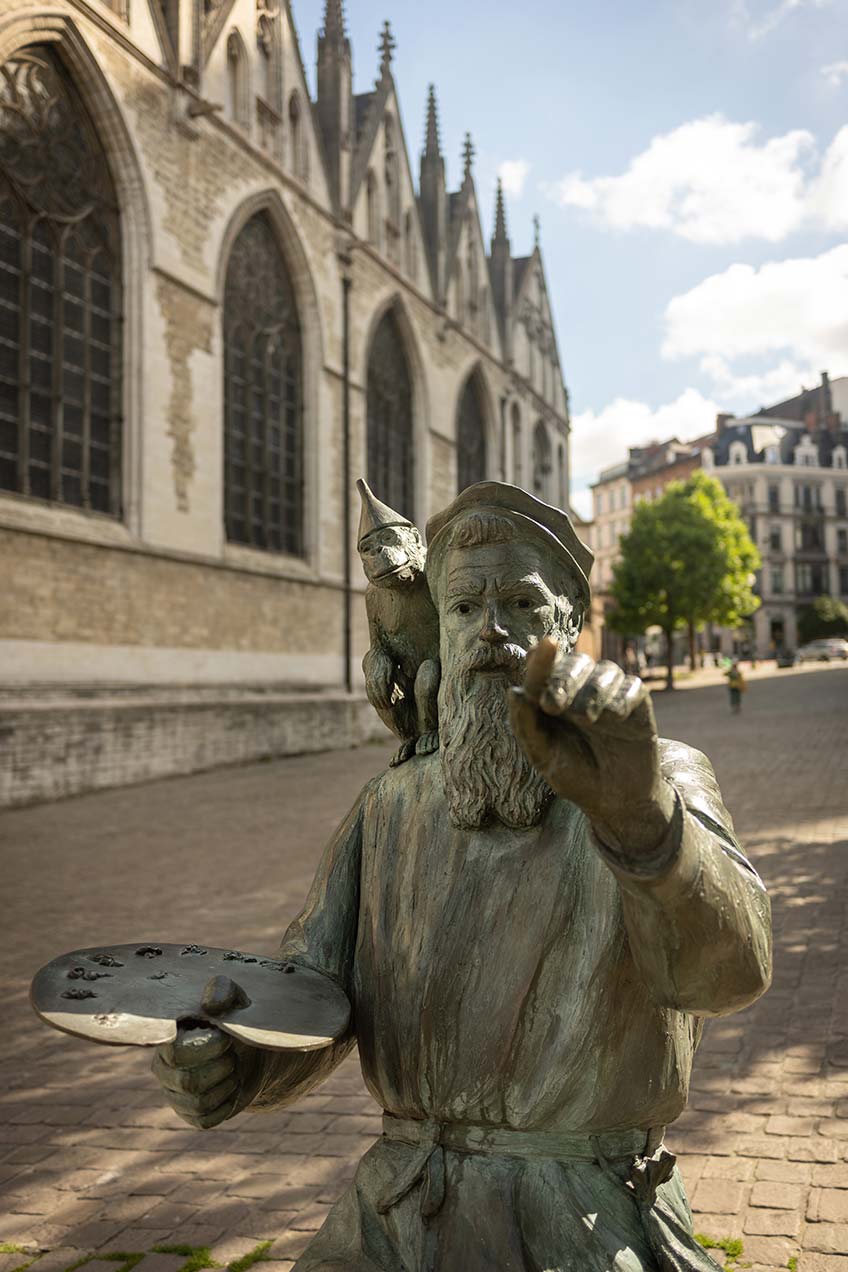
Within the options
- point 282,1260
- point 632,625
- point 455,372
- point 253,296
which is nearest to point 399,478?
point 455,372

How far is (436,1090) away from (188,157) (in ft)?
59.1

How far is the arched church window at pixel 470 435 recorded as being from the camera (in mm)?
29375

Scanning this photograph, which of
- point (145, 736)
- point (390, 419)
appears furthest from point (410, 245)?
point (145, 736)

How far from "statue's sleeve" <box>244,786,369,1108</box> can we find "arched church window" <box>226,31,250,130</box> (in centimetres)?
1952

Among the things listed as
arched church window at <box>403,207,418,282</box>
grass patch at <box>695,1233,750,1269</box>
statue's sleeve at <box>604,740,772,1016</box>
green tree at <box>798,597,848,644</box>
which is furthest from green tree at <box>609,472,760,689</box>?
statue's sleeve at <box>604,740,772,1016</box>

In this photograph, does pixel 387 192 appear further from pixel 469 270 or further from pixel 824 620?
pixel 824 620

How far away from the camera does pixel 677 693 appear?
34.7m

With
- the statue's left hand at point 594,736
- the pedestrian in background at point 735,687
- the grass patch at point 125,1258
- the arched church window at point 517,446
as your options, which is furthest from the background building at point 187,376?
the statue's left hand at point 594,736

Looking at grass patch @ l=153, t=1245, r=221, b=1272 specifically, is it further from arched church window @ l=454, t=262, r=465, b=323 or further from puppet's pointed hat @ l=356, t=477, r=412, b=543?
arched church window @ l=454, t=262, r=465, b=323

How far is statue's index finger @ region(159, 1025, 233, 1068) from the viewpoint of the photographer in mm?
1366

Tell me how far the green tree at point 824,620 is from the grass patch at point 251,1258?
64.8 m

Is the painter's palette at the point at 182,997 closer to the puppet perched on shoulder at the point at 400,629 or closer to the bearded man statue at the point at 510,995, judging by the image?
the bearded man statue at the point at 510,995

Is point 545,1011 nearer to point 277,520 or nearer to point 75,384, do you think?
point 75,384

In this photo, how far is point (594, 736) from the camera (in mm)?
1106
